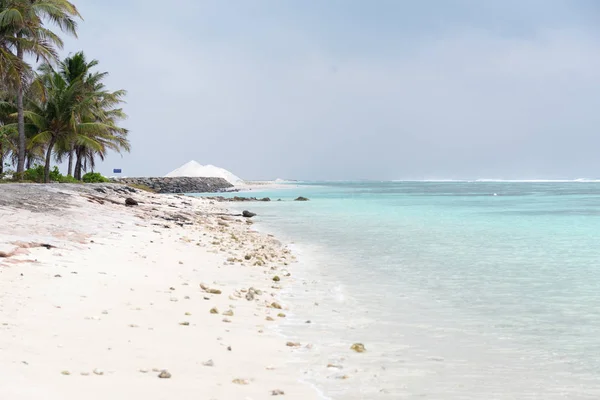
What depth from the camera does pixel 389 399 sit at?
4137 mm

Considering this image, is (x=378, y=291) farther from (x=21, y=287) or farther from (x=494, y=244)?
(x=494, y=244)

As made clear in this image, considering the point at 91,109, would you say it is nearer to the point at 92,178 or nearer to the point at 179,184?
the point at 92,178

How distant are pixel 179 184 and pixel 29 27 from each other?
5815cm

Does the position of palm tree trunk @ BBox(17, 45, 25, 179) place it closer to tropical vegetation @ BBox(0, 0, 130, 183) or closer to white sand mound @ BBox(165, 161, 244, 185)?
tropical vegetation @ BBox(0, 0, 130, 183)

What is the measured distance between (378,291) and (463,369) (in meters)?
3.96

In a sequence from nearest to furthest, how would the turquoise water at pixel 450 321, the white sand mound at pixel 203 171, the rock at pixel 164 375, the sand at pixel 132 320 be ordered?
the sand at pixel 132 320 → the rock at pixel 164 375 → the turquoise water at pixel 450 321 → the white sand mound at pixel 203 171

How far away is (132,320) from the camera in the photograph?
226 inches

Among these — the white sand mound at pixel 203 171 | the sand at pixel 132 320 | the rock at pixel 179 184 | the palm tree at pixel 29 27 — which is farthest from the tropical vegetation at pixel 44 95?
the white sand mound at pixel 203 171

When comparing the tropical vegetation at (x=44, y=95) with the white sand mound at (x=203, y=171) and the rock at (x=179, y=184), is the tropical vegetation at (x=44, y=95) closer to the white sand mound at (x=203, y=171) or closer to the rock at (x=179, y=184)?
the rock at (x=179, y=184)

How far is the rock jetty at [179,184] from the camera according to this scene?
262ft

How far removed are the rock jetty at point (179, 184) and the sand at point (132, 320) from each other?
6749 cm

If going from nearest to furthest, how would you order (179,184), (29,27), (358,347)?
(358,347), (29,27), (179,184)

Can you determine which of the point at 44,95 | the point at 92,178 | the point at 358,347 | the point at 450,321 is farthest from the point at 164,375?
the point at 92,178

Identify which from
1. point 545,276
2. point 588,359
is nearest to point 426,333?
point 588,359
